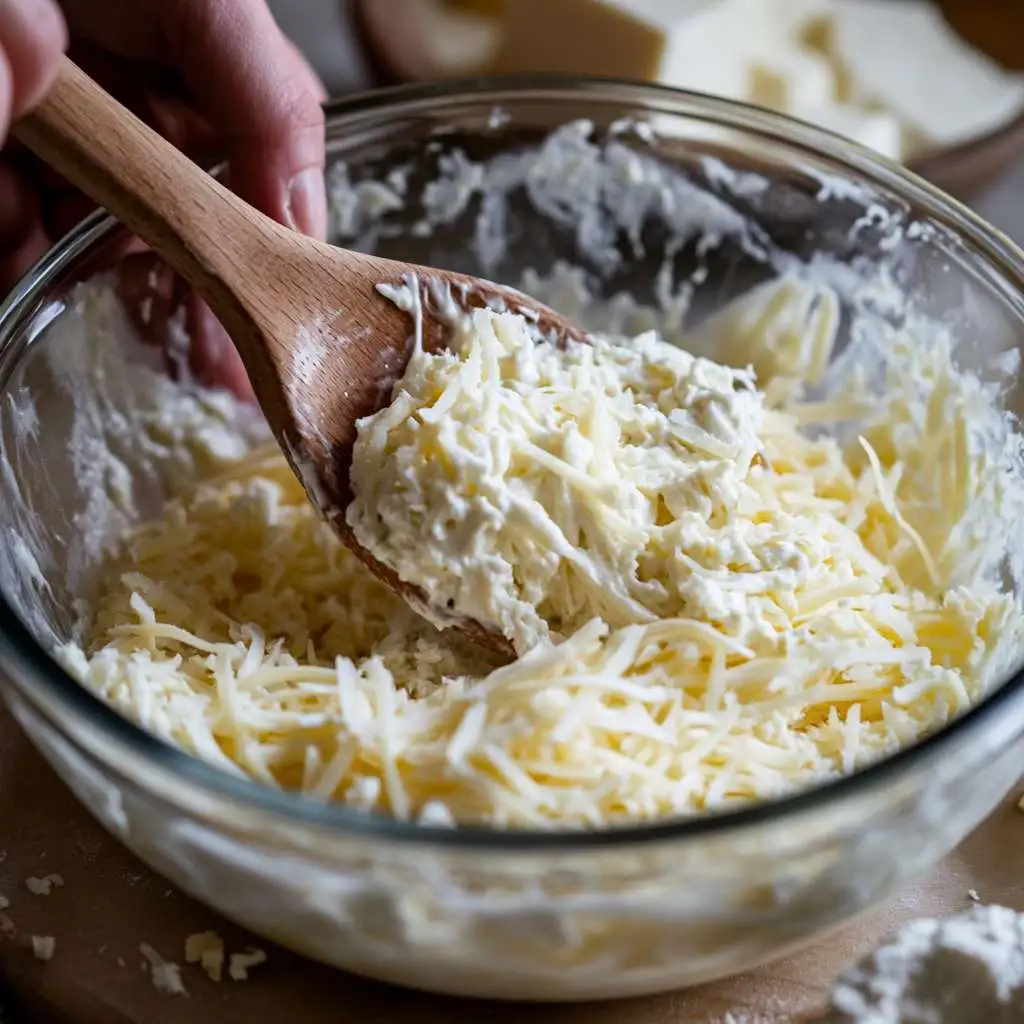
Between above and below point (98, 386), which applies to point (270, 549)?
below

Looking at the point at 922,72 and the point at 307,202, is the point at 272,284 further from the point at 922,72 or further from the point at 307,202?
the point at 922,72

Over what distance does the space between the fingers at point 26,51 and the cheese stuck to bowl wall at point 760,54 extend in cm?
105

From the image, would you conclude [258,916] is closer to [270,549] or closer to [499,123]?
[270,549]

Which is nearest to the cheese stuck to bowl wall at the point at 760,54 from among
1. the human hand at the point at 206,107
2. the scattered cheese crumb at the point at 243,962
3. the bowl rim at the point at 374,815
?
the human hand at the point at 206,107

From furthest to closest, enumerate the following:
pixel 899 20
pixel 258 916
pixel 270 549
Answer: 1. pixel 899 20
2. pixel 270 549
3. pixel 258 916

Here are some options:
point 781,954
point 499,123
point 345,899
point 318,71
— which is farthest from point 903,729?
point 318,71

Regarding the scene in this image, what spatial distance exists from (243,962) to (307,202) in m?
0.81

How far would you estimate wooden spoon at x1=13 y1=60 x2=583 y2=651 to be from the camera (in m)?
1.15

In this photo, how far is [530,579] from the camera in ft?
3.68

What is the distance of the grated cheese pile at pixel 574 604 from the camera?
983mm

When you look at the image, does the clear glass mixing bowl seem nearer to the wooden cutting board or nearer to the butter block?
the wooden cutting board

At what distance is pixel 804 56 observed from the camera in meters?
2.04

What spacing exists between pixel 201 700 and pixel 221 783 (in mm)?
239

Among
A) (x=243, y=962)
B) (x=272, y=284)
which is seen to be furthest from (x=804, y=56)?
(x=243, y=962)
